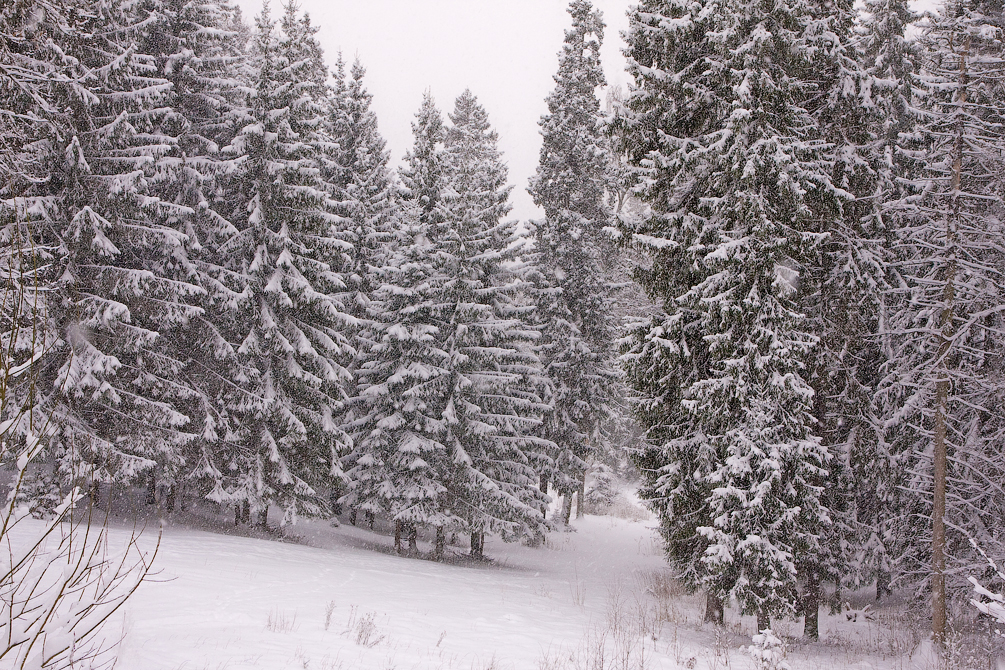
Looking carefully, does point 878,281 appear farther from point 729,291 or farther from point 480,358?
point 480,358

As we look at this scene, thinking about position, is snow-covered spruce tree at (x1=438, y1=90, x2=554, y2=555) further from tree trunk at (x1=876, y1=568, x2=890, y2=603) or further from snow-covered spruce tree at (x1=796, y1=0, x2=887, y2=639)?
tree trunk at (x1=876, y1=568, x2=890, y2=603)

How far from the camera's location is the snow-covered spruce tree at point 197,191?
15.6m

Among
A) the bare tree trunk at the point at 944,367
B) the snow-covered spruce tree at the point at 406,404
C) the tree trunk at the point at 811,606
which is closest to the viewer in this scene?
the bare tree trunk at the point at 944,367

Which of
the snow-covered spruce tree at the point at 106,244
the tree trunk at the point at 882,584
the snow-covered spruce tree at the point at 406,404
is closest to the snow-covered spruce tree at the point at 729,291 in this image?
the tree trunk at the point at 882,584

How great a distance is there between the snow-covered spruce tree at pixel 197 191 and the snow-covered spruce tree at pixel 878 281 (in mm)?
16094

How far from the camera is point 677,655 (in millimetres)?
8438

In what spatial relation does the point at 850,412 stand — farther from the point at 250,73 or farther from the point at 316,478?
the point at 250,73

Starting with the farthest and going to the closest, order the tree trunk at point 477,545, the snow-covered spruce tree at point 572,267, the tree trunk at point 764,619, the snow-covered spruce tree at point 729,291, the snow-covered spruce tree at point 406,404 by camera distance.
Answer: the snow-covered spruce tree at point 572,267 < the tree trunk at point 477,545 < the snow-covered spruce tree at point 406,404 < the snow-covered spruce tree at point 729,291 < the tree trunk at point 764,619

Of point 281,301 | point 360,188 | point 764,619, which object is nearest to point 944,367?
point 764,619

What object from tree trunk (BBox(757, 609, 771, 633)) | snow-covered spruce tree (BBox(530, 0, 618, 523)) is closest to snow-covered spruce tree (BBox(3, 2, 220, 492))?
tree trunk (BBox(757, 609, 771, 633))

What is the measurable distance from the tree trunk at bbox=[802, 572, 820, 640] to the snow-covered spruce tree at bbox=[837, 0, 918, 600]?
240 centimetres

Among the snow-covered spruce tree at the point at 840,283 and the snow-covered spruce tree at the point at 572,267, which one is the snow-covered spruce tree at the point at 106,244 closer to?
the snow-covered spruce tree at the point at 572,267

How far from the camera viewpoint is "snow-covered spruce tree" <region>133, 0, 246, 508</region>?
51.2 ft

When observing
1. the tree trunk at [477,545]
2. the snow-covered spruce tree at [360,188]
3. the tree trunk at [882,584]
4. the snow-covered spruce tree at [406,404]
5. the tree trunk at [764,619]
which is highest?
the snow-covered spruce tree at [360,188]
